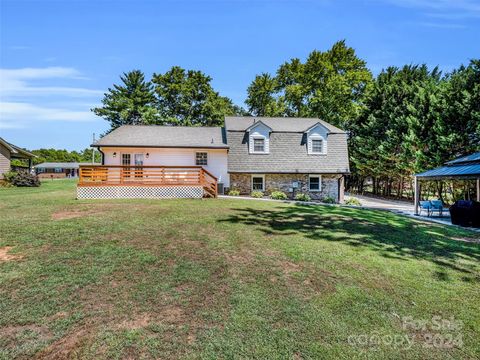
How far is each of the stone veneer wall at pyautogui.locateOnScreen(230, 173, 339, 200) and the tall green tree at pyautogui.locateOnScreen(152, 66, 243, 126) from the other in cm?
1913

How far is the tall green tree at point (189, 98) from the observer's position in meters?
36.0

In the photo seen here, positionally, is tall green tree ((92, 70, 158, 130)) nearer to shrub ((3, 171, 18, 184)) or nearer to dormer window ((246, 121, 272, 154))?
shrub ((3, 171, 18, 184))

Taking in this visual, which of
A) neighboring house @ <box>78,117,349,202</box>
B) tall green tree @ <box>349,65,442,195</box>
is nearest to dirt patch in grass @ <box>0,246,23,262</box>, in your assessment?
neighboring house @ <box>78,117,349,202</box>

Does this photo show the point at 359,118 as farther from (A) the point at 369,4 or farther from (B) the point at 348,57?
(A) the point at 369,4

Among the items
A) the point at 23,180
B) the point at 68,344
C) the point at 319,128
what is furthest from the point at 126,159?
the point at 68,344

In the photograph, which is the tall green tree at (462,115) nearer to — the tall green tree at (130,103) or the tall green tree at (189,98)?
the tall green tree at (189,98)

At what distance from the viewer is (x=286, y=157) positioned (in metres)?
19.6

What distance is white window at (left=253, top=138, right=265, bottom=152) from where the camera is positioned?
19.7 meters

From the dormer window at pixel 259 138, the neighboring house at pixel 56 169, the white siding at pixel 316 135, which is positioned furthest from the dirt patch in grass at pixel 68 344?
the neighboring house at pixel 56 169

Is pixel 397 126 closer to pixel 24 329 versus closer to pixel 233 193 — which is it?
pixel 233 193

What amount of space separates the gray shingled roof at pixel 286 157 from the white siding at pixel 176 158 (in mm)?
698

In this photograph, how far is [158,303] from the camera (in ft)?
12.1

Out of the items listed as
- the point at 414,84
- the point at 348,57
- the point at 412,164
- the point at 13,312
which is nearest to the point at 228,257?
the point at 13,312

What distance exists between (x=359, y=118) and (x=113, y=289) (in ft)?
96.0
